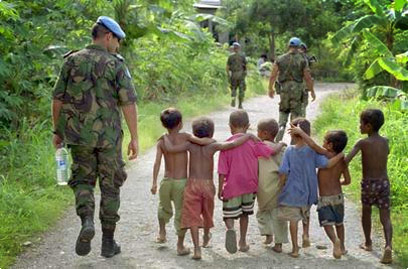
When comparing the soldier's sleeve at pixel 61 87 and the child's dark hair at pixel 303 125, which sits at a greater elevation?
the soldier's sleeve at pixel 61 87

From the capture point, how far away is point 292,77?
31.5 ft

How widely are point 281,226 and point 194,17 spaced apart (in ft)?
43.9

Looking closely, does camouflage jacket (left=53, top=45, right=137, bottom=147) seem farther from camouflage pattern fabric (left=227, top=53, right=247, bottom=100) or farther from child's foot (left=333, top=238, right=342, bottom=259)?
camouflage pattern fabric (left=227, top=53, right=247, bottom=100)

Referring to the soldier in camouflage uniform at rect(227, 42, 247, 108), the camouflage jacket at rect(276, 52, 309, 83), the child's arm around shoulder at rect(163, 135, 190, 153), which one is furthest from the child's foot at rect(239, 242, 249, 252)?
the soldier in camouflage uniform at rect(227, 42, 247, 108)

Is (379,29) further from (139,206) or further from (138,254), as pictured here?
(138,254)

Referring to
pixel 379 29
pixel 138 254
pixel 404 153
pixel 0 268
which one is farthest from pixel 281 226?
pixel 379 29

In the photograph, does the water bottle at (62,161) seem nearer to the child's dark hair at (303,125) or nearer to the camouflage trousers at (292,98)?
the child's dark hair at (303,125)

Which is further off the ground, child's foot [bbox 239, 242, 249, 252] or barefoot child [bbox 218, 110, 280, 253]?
barefoot child [bbox 218, 110, 280, 253]

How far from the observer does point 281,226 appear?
17.9 ft

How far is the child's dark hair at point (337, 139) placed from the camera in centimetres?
529

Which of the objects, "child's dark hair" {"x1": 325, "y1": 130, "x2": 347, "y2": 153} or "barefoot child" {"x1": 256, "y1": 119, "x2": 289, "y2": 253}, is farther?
"barefoot child" {"x1": 256, "y1": 119, "x2": 289, "y2": 253}

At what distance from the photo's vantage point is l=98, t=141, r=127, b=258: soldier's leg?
5164mm

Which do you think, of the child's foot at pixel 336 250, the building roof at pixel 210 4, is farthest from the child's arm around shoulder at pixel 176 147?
the building roof at pixel 210 4

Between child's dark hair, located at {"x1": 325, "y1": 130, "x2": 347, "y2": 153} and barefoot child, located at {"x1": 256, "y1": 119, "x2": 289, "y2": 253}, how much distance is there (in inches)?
18.6
